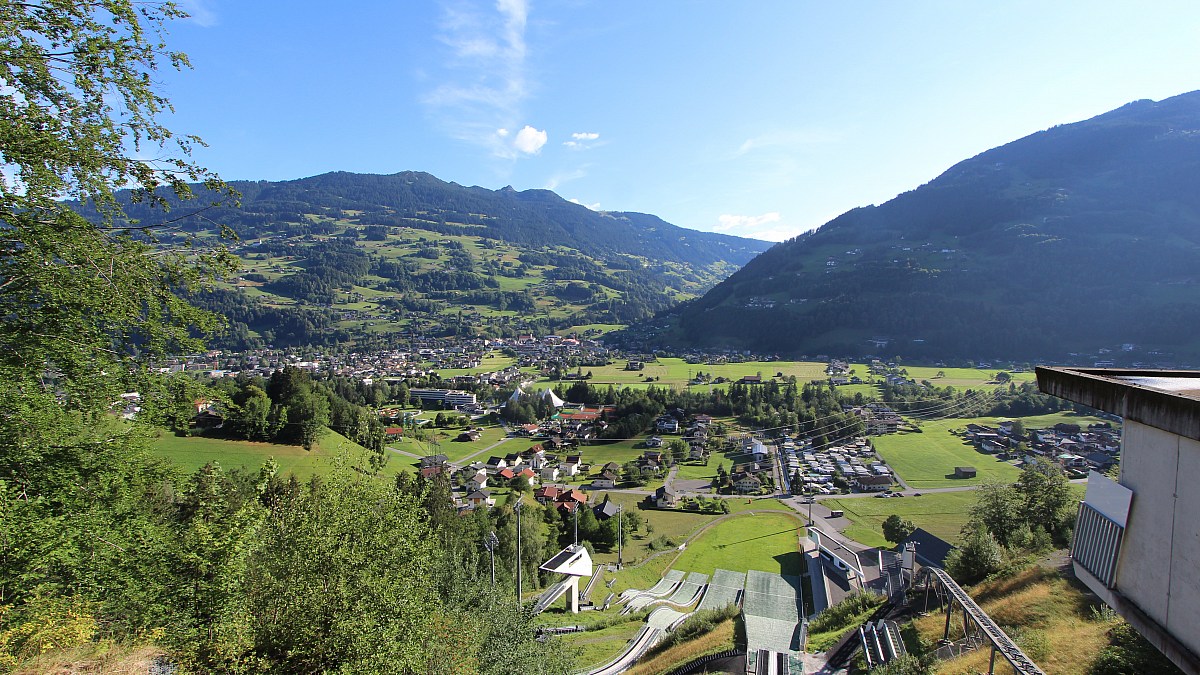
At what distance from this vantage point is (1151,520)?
13.3ft

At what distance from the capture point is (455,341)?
149 meters

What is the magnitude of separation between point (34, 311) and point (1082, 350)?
135m

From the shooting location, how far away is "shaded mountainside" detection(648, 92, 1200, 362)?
105 meters

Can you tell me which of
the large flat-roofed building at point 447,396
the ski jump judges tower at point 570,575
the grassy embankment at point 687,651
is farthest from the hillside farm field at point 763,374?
the grassy embankment at point 687,651

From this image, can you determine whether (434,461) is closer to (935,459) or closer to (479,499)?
(479,499)

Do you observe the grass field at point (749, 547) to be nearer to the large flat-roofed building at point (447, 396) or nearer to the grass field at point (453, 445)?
the grass field at point (453, 445)

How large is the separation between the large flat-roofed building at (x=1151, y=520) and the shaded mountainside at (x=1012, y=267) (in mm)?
117603

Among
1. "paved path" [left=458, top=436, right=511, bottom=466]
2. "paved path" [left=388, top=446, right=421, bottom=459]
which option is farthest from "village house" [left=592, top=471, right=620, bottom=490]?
"paved path" [left=388, top=446, right=421, bottom=459]

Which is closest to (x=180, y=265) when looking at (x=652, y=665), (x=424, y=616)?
(x=424, y=616)

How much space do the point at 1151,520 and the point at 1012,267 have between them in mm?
158069

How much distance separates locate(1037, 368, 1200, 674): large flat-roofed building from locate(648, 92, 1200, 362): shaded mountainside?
4630 inches

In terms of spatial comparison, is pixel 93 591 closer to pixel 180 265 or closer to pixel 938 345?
pixel 180 265

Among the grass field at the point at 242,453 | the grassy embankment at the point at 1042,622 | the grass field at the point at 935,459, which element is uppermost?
the grassy embankment at the point at 1042,622

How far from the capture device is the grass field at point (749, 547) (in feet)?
102
